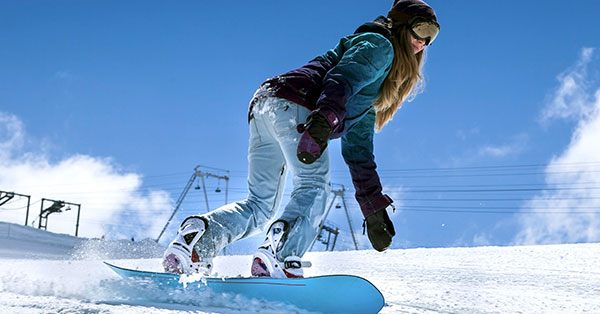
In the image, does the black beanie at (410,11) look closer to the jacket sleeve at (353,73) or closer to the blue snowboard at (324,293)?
the jacket sleeve at (353,73)

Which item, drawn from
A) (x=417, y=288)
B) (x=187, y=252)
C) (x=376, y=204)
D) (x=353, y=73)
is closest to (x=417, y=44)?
(x=353, y=73)

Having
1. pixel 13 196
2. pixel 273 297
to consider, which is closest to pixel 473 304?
pixel 273 297

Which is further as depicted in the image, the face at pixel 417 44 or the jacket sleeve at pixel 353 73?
the face at pixel 417 44

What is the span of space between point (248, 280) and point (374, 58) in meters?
0.99

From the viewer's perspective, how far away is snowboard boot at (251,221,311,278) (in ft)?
5.91

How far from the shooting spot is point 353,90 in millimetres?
1940

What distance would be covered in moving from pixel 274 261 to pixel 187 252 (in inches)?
14.3

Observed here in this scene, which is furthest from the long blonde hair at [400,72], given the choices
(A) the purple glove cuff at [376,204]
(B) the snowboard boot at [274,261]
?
(B) the snowboard boot at [274,261]

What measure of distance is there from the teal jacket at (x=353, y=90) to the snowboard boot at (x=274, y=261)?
0.45 m

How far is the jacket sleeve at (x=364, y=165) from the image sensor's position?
88.6 inches

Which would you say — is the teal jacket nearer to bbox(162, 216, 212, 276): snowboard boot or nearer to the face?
the face

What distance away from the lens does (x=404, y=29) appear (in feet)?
7.25

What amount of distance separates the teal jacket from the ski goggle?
5.3 inches

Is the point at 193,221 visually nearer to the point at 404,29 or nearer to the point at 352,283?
the point at 352,283
